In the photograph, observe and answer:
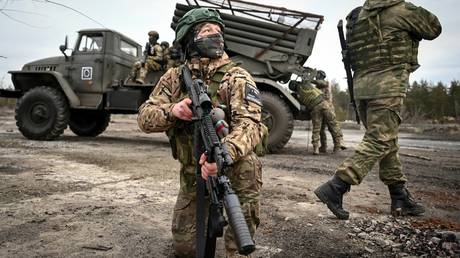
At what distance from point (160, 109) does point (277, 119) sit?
4.41 meters

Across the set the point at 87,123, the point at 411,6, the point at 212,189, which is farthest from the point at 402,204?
the point at 87,123

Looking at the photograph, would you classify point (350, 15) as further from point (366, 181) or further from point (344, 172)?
point (366, 181)

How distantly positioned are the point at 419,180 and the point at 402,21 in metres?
2.30

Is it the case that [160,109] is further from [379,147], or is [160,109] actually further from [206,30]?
[379,147]

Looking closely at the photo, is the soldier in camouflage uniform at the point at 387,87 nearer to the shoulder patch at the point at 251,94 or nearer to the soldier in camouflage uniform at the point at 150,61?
the shoulder patch at the point at 251,94

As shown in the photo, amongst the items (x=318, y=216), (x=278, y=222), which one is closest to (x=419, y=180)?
(x=318, y=216)

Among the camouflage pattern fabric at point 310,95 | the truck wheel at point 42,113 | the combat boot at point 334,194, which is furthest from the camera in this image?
the truck wheel at point 42,113

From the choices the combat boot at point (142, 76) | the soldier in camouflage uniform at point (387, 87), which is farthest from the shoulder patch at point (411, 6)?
the combat boot at point (142, 76)

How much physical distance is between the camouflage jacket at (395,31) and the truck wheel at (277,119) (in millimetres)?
3244

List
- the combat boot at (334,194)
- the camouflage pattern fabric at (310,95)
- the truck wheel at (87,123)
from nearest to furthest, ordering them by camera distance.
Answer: the combat boot at (334,194) → the camouflage pattern fabric at (310,95) → the truck wheel at (87,123)

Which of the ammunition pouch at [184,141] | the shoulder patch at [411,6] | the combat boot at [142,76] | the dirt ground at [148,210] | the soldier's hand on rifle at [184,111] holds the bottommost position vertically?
the dirt ground at [148,210]

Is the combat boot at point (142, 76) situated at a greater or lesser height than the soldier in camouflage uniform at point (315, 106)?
greater

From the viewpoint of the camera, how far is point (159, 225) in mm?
2613

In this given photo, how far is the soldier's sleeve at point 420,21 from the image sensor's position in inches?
115
